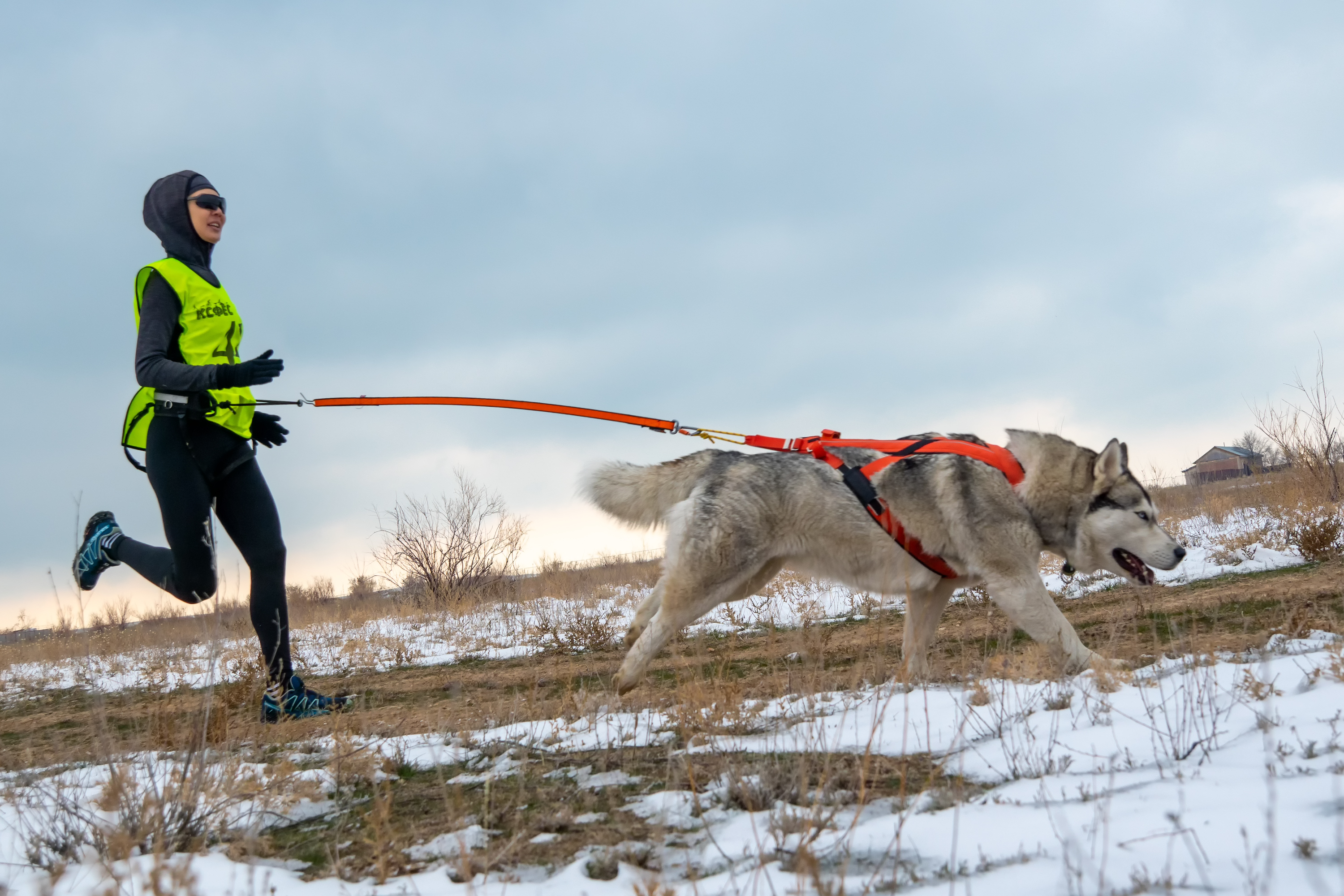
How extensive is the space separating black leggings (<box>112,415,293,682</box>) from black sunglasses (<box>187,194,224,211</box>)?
48.8 inches

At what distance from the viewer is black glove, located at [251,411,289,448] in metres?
5.15

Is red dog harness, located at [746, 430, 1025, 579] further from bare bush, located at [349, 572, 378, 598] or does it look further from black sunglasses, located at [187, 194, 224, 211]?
bare bush, located at [349, 572, 378, 598]

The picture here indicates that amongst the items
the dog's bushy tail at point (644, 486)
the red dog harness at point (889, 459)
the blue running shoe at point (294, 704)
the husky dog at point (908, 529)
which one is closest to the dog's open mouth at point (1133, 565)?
the husky dog at point (908, 529)

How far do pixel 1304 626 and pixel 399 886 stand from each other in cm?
430

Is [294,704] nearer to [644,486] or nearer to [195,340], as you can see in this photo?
[195,340]

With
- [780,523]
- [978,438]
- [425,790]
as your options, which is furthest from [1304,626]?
[425,790]

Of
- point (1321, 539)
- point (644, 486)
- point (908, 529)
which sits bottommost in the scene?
point (1321, 539)

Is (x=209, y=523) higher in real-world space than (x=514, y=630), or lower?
higher

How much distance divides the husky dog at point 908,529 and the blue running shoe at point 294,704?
1696 mm

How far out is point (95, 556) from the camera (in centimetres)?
520

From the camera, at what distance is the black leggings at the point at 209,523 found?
4.47m

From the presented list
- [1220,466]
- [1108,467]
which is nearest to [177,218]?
[1108,467]

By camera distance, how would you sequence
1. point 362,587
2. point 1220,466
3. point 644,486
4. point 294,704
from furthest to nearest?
point 1220,466
point 362,587
point 644,486
point 294,704

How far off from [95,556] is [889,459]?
15.9 ft
